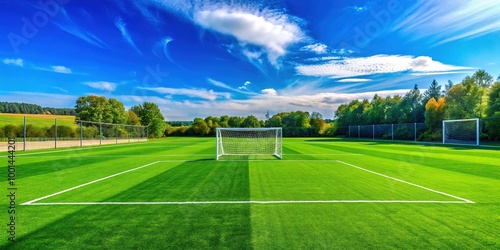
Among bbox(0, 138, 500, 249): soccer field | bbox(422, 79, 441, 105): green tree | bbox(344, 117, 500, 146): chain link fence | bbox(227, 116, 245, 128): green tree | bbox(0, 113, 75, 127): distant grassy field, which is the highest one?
bbox(422, 79, 441, 105): green tree

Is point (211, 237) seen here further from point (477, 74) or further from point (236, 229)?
point (477, 74)

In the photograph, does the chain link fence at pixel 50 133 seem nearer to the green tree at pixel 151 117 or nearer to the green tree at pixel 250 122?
the green tree at pixel 151 117

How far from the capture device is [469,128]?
1107 inches

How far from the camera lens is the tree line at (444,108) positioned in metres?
29.8

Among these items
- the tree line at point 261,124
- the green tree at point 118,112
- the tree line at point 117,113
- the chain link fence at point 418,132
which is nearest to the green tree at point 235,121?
the tree line at point 261,124

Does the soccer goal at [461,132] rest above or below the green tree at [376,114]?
below

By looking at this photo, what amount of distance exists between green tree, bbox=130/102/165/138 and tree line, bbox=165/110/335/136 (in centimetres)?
1106

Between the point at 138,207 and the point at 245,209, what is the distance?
6.55 ft

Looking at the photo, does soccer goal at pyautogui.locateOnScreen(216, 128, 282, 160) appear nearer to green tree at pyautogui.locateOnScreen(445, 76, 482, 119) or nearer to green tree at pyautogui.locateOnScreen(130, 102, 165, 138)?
green tree at pyautogui.locateOnScreen(445, 76, 482, 119)

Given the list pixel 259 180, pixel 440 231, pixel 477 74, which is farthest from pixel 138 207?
pixel 477 74

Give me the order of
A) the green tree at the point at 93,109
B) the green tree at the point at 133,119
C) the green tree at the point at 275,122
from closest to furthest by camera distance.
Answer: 1. the green tree at the point at 93,109
2. the green tree at the point at 133,119
3. the green tree at the point at 275,122

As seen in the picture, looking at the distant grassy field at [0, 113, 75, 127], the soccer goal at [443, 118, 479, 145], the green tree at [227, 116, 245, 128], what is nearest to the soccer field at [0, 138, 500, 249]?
the distant grassy field at [0, 113, 75, 127]

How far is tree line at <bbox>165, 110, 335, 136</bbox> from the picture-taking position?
66.1 meters

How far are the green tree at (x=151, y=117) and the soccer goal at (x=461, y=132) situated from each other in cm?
5002
